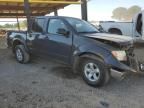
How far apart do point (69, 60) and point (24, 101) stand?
6.80ft

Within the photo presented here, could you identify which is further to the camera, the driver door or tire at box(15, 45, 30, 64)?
tire at box(15, 45, 30, 64)

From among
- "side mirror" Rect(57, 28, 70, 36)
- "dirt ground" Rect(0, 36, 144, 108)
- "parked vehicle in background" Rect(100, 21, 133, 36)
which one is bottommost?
"dirt ground" Rect(0, 36, 144, 108)

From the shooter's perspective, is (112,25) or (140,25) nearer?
(140,25)

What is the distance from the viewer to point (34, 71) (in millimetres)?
8305

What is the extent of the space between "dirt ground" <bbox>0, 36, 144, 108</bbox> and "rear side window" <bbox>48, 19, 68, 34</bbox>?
4.37ft

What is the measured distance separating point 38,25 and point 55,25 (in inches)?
37.4

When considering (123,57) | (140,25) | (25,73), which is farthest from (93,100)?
(140,25)

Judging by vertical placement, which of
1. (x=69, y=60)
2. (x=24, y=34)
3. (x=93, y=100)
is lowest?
(x=93, y=100)

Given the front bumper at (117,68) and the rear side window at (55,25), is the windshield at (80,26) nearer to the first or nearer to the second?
the rear side window at (55,25)

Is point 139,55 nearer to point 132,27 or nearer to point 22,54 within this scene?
point 22,54

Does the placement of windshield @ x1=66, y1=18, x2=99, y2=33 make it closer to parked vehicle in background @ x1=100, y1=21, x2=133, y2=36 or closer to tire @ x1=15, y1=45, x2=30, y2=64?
tire @ x1=15, y1=45, x2=30, y2=64

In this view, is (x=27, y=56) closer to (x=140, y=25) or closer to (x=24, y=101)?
(x=24, y=101)

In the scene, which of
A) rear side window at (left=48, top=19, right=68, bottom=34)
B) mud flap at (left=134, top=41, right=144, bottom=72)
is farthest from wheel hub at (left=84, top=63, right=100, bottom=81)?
rear side window at (left=48, top=19, right=68, bottom=34)

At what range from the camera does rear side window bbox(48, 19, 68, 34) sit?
24.7 ft
